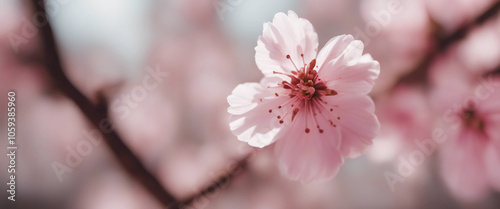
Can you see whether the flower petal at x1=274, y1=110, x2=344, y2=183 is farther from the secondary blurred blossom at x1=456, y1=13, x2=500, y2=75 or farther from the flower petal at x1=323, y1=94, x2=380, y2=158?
the secondary blurred blossom at x1=456, y1=13, x2=500, y2=75

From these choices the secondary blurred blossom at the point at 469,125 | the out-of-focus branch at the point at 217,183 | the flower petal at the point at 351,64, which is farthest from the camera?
the out-of-focus branch at the point at 217,183

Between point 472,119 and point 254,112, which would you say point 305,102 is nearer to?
point 254,112

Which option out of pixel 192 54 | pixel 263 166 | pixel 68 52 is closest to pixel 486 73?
pixel 263 166

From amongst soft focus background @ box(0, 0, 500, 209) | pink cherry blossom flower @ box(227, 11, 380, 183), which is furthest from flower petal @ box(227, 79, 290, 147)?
soft focus background @ box(0, 0, 500, 209)
